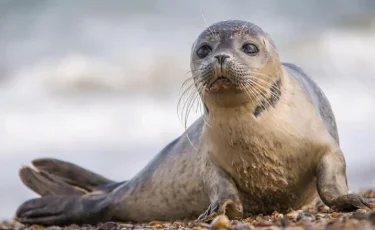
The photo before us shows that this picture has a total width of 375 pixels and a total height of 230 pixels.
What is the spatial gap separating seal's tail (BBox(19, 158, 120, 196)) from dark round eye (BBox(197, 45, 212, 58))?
2463 mm

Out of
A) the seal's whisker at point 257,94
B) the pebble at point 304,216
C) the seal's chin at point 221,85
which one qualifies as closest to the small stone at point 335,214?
the pebble at point 304,216

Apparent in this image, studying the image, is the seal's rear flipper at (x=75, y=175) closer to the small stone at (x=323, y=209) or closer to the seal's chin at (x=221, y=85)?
the small stone at (x=323, y=209)

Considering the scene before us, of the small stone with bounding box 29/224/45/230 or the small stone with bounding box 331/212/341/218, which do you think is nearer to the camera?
the small stone with bounding box 331/212/341/218

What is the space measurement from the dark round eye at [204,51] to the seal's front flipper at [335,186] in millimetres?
939

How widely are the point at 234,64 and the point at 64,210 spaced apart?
277cm

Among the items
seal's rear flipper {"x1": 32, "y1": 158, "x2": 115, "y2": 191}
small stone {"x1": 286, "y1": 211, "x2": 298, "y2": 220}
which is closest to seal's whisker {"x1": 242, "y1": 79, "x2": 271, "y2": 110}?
small stone {"x1": 286, "y1": 211, "x2": 298, "y2": 220}

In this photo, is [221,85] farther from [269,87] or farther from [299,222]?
[299,222]

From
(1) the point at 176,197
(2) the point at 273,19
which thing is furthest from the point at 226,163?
(2) the point at 273,19

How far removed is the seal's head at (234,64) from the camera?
539 centimetres

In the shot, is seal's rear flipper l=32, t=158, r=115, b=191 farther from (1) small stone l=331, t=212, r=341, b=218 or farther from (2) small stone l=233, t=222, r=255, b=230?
(2) small stone l=233, t=222, r=255, b=230

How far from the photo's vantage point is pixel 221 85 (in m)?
5.42

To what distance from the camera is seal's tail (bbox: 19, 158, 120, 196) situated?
7.95m

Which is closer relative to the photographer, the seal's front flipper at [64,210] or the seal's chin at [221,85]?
the seal's chin at [221,85]

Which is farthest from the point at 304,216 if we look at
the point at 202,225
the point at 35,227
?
the point at 35,227
